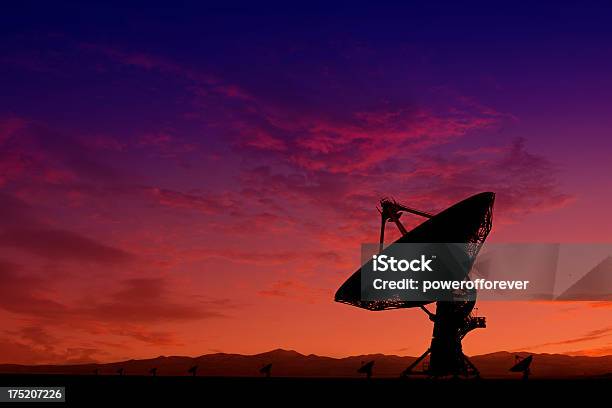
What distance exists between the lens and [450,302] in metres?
78.2

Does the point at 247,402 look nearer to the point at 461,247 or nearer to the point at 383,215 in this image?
the point at 461,247

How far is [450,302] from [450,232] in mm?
8259

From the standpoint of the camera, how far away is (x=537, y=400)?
48375mm

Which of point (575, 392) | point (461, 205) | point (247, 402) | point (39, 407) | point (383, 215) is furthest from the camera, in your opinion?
point (383, 215)

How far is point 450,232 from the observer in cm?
7575

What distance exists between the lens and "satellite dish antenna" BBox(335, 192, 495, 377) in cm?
7544

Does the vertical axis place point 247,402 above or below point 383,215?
below

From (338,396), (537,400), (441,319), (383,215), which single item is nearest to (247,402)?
(338,396)

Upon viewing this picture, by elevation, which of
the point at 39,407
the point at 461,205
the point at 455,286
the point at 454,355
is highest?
the point at 461,205

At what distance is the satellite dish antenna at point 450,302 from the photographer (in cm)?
7544

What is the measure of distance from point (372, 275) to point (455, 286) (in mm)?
9254

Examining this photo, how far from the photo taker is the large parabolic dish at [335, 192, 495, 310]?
75188 millimetres

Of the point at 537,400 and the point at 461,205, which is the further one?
the point at 461,205

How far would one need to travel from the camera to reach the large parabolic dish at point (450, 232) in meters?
75.2
